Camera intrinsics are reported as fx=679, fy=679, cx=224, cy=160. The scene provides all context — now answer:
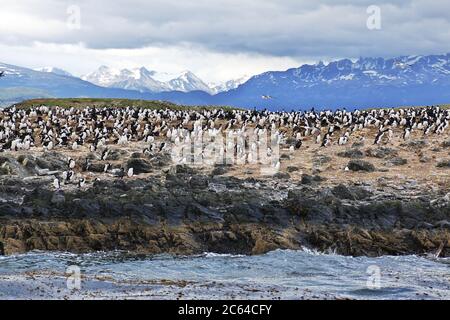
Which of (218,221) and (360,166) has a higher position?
(360,166)

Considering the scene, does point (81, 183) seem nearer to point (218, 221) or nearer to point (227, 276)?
point (218, 221)

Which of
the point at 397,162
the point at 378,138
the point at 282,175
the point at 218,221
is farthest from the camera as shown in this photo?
the point at 378,138

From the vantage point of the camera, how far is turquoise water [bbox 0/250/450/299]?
A: 16500mm

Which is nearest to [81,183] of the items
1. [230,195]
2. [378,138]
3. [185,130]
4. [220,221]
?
[230,195]

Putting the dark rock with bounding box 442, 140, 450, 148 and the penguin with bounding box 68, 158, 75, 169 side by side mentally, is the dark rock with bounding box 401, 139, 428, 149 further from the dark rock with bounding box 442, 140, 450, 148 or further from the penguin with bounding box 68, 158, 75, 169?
the penguin with bounding box 68, 158, 75, 169

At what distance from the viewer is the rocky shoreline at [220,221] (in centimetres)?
2255

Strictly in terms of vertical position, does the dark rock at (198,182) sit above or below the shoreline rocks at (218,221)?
above

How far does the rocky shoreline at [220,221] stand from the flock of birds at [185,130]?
6.41 metres

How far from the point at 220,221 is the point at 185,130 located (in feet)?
78.0

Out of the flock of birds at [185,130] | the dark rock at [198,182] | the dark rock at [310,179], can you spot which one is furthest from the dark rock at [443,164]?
the dark rock at [198,182]

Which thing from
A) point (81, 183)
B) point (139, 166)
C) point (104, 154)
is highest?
point (104, 154)

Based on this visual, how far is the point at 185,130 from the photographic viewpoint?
4716 cm

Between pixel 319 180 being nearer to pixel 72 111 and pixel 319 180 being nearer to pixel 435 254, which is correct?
pixel 435 254

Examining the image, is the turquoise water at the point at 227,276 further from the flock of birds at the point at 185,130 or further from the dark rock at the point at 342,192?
the flock of birds at the point at 185,130
